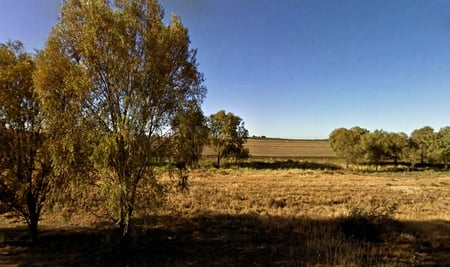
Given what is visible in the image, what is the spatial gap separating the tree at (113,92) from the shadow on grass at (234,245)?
2.19 metres

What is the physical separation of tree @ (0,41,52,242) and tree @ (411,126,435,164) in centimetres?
8263

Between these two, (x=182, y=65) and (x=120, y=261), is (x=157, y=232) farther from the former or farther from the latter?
(x=182, y=65)

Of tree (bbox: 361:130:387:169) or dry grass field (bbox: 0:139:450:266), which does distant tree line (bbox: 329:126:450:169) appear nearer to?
tree (bbox: 361:130:387:169)

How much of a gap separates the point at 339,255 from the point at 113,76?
371 inches

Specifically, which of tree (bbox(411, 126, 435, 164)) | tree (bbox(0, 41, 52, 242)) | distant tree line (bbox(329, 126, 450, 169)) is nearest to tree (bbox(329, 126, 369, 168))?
distant tree line (bbox(329, 126, 450, 169))

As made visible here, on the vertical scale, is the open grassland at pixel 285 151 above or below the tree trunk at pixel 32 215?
above

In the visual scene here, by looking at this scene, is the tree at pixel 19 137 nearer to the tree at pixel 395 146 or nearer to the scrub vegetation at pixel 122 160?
the scrub vegetation at pixel 122 160

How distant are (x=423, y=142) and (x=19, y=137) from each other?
87968 mm

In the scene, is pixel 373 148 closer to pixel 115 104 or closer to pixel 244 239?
pixel 244 239

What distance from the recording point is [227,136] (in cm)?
6881

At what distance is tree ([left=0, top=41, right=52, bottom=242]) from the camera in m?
11.4

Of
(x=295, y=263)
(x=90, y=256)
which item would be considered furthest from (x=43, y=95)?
(x=295, y=263)

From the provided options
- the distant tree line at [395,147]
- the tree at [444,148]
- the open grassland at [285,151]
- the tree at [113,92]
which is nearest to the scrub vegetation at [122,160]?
the tree at [113,92]

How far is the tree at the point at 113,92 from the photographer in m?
9.36
